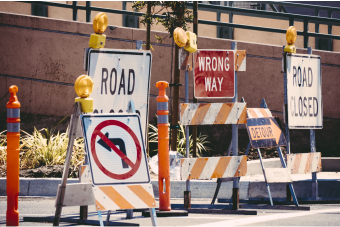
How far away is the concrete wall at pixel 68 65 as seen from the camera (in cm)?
1325

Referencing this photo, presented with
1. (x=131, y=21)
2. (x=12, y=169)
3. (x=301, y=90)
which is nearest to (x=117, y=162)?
(x=12, y=169)

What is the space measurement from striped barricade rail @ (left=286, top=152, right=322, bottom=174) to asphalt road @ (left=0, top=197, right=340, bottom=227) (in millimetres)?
694

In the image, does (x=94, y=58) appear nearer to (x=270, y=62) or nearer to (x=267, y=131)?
(x=267, y=131)

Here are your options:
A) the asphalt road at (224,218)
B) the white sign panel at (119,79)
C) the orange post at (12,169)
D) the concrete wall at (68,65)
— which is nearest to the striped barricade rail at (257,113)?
the asphalt road at (224,218)

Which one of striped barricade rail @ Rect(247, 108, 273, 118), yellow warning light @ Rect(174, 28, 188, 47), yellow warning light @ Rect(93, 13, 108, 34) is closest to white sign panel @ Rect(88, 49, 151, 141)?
yellow warning light @ Rect(93, 13, 108, 34)

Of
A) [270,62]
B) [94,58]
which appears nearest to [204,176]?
[94,58]

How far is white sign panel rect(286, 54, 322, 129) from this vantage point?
8.28 meters

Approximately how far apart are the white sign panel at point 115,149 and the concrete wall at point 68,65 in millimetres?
8052

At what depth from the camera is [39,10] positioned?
1468 centimetres

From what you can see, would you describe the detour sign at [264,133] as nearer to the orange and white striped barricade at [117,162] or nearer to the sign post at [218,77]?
the sign post at [218,77]

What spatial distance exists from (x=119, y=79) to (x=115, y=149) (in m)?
1.57

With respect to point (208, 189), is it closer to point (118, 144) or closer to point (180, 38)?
point (180, 38)

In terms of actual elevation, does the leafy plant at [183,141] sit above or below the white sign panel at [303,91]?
below

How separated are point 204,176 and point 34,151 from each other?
13.8 ft
